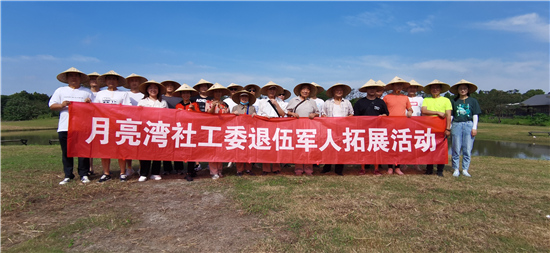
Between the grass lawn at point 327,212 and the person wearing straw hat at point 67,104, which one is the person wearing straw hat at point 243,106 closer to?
the grass lawn at point 327,212

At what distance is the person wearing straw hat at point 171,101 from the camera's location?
234 inches

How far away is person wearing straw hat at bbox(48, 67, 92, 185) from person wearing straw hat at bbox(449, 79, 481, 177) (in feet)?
24.3

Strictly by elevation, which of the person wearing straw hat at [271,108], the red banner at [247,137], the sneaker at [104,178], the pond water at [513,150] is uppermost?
the person wearing straw hat at [271,108]

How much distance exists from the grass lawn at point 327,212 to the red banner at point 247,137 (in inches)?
19.4

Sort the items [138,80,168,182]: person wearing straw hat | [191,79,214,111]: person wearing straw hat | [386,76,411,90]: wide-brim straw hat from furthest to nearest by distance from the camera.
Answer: [386,76,411,90]: wide-brim straw hat, [191,79,214,111]: person wearing straw hat, [138,80,168,182]: person wearing straw hat

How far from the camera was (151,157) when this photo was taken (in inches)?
208

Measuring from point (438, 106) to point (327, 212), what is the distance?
161 inches

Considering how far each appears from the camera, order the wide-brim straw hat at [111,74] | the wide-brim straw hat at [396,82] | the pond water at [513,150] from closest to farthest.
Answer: the wide-brim straw hat at [111,74] < the wide-brim straw hat at [396,82] < the pond water at [513,150]

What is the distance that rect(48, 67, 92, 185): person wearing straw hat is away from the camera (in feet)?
16.4

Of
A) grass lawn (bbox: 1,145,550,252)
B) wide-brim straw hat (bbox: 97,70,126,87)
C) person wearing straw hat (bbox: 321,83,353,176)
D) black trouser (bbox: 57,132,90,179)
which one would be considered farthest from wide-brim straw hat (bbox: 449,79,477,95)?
black trouser (bbox: 57,132,90,179)

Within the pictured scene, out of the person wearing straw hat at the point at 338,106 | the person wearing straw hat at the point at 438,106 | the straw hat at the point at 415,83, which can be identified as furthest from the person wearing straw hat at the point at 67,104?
the straw hat at the point at 415,83

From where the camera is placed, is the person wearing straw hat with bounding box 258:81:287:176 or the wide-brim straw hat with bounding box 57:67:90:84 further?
the person wearing straw hat with bounding box 258:81:287:176

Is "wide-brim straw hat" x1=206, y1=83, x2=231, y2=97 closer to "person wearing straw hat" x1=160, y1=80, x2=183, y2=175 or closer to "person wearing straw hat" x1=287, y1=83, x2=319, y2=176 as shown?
"person wearing straw hat" x1=160, y1=80, x2=183, y2=175

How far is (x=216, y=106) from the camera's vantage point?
18.3 ft
